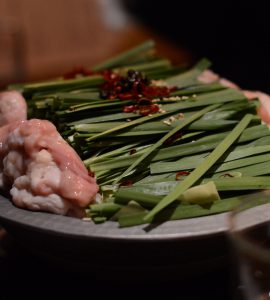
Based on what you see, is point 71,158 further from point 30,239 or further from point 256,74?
point 256,74

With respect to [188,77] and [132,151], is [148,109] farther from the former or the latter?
[188,77]

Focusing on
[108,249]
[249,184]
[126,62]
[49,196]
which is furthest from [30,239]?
[126,62]

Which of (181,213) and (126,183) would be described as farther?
(126,183)

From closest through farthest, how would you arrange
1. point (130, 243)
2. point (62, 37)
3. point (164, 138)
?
point (130, 243)
point (164, 138)
point (62, 37)

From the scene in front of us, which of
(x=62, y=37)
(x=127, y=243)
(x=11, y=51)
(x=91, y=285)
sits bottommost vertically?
(x=91, y=285)

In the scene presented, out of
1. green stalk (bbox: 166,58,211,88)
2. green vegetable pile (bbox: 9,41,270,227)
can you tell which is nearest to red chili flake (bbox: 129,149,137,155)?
green vegetable pile (bbox: 9,41,270,227)

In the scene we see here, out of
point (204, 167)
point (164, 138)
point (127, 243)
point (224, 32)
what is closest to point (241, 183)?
point (204, 167)

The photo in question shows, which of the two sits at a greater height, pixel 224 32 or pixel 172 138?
pixel 224 32
